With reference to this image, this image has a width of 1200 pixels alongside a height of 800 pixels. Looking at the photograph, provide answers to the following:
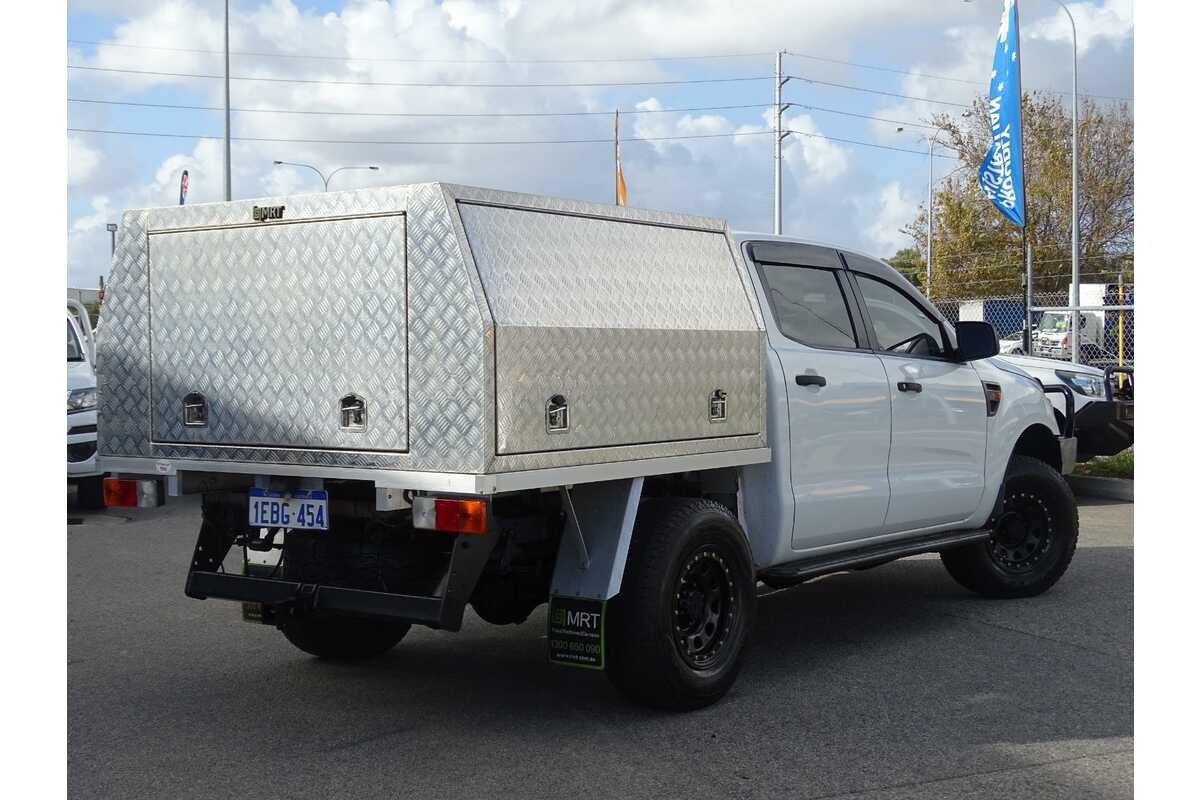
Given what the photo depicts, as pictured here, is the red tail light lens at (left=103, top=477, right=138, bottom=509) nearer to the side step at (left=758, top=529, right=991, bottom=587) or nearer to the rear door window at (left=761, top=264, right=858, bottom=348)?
the side step at (left=758, top=529, right=991, bottom=587)

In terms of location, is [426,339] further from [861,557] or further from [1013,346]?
[1013,346]

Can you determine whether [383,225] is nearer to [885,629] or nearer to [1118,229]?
[885,629]

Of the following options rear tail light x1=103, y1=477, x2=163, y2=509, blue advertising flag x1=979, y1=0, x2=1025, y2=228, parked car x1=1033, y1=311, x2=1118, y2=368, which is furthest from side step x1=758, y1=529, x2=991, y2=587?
parked car x1=1033, y1=311, x2=1118, y2=368

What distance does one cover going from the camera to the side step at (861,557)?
6.38 m

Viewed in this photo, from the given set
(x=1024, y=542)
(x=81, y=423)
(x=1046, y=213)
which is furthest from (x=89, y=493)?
(x=1046, y=213)

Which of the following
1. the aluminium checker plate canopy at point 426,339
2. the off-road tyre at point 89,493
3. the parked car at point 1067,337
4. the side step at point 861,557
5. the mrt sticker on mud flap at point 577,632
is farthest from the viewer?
the parked car at point 1067,337

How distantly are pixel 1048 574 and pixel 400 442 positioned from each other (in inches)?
189

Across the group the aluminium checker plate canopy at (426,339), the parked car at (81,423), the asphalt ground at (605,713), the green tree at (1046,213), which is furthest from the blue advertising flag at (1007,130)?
the green tree at (1046,213)

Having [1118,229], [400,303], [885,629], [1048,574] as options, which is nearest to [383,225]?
[400,303]

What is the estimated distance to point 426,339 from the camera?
496 centimetres

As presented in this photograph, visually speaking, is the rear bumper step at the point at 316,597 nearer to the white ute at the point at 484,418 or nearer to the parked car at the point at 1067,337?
the white ute at the point at 484,418

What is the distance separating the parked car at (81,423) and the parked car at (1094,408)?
28.0 ft

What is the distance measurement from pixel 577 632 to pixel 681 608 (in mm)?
553
